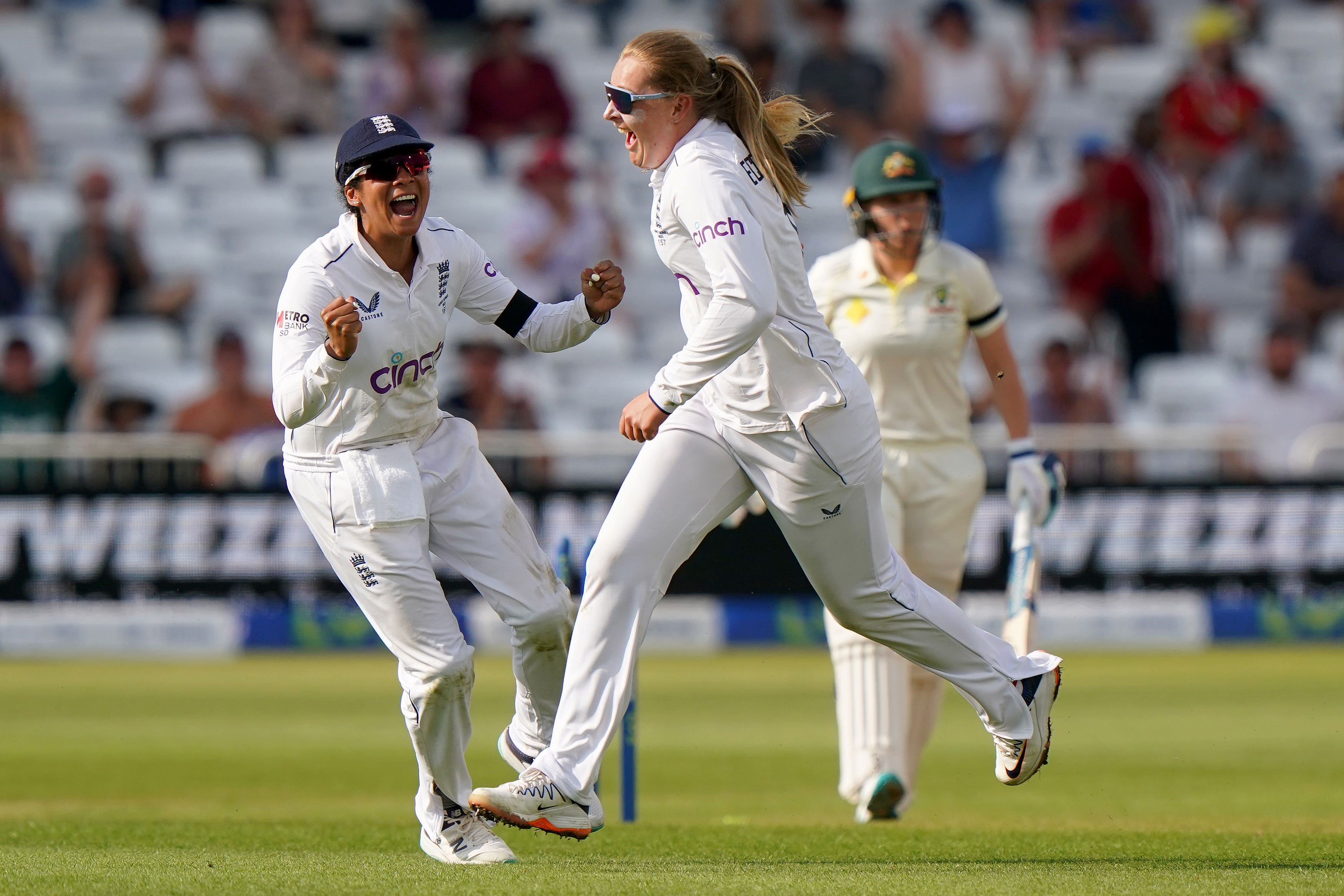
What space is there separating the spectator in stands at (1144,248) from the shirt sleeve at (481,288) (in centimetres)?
1039

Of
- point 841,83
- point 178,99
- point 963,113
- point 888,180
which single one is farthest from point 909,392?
point 178,99

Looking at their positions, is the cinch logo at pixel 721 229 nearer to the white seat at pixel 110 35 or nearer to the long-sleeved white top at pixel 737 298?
the long-sleeved white top at pixel 737 298

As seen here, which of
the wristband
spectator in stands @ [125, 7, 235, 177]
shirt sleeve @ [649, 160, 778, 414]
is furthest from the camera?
spectator in stands @ [125, 7, 235, 177]

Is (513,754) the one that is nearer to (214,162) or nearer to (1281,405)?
(1281,405)

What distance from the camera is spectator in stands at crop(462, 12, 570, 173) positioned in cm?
1662

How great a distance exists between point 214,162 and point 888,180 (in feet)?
36.0

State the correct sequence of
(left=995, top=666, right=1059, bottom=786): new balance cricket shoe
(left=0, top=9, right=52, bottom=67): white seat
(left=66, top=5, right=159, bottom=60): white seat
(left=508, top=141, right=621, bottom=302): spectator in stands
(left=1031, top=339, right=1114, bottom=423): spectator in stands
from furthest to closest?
(left=66, top=5, right=159, bottom=60): white seat, (left=0, top=9, right=52, bottom=67): white seat, (left=508, top=141, right=621, bottom=302): spectator in stands, (left=1031, top=339, right=1114, bottom=423): spectator in stands, (left=995, top=666, right=1059, bottom=786): new balance cricket shoe

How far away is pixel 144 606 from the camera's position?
12531 millimetres

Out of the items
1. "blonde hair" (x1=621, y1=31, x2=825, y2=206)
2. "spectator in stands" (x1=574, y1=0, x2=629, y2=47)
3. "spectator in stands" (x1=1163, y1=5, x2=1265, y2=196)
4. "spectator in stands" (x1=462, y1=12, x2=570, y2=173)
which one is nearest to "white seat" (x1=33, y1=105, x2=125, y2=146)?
"spectator in stands" (x1=462, y1=12, x2=570, y2=173)

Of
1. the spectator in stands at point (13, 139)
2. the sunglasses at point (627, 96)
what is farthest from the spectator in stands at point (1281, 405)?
the spectator in stands at point (13, 139)

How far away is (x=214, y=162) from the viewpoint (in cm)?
1670

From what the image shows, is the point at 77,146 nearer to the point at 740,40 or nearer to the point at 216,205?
the point at 216,205

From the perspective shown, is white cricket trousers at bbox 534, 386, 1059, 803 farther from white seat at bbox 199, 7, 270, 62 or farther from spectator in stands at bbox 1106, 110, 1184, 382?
white seat at bbox 199, 7, 270, 62

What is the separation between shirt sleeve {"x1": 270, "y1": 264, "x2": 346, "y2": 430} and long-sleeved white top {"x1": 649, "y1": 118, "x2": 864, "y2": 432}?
872 mm
